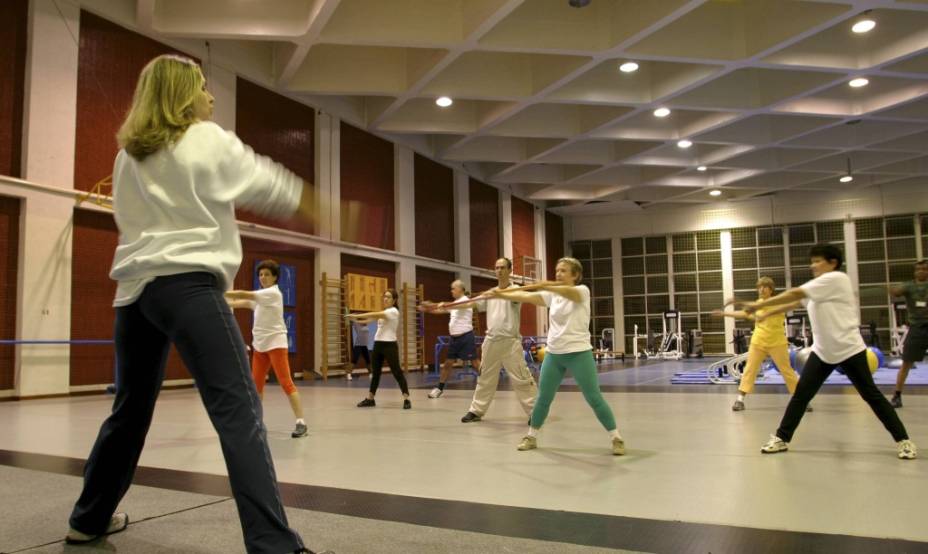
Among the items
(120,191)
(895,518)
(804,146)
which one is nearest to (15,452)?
(120,191)

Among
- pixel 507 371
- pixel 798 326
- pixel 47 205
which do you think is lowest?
pixel 507 371

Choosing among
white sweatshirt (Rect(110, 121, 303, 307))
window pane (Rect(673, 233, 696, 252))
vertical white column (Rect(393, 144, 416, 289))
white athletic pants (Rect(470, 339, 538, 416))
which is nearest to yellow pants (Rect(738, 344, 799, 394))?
white athletic pants (Rect(470, 339, 538, 416))

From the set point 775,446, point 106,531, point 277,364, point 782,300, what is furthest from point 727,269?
point 106,531

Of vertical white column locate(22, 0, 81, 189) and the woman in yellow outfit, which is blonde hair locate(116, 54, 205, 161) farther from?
vertical white column locate(22, 0, 81, 189)

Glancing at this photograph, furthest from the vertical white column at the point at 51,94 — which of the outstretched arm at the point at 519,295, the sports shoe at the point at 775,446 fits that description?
the sports shoe at the point at 775,446

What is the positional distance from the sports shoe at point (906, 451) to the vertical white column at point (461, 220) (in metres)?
16.8

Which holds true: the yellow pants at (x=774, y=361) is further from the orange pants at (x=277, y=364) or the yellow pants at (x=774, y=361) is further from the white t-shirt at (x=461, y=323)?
the orange pants at (x=277, y=364)

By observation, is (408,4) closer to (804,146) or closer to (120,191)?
(120,191)

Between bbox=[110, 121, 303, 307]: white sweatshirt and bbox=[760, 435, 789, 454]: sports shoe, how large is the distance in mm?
3984

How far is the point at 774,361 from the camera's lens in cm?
749

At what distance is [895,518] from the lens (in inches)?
114

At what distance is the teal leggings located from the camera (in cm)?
491

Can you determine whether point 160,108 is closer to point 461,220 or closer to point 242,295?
point 242,295

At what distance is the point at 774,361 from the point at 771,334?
32 cm
